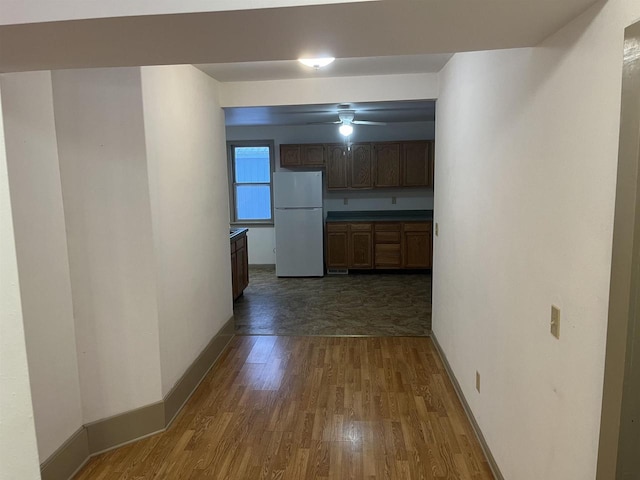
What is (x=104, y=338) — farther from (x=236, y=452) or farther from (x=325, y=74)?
(x=325, y=74)

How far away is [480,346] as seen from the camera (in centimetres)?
247

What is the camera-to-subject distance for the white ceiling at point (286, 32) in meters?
1.19

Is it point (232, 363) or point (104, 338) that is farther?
point (232, 363)

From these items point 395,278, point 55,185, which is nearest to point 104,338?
point 55,185

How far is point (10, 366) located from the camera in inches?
35.4

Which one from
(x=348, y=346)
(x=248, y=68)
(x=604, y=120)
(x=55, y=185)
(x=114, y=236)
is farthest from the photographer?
(x=348, y=346)

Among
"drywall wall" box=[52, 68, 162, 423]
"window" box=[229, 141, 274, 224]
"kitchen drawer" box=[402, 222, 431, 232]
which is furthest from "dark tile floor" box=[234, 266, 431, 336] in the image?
"drywall wall" box=[52, 68, 162, 423]

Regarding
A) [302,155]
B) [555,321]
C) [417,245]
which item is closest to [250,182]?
[302,155]

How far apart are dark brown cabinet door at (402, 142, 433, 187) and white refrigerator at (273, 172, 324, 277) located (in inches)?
54.1

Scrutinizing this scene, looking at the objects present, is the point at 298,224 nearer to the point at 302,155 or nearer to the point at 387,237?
the point at 302,155

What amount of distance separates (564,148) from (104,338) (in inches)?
95.7

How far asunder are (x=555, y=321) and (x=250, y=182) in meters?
6.38

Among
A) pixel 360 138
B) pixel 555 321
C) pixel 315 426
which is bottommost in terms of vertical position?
pixel 315 426

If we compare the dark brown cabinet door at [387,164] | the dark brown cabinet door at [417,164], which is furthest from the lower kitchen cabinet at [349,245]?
the dark brown cabinet door at [417,164]
